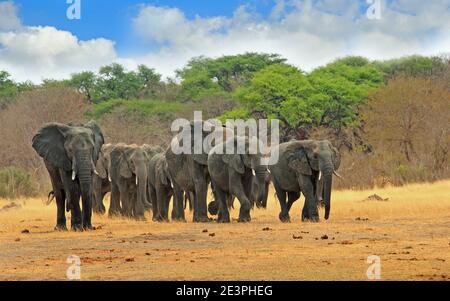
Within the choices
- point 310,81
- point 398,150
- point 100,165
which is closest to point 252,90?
point 310,81

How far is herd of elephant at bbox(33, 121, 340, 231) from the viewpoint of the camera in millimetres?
22234

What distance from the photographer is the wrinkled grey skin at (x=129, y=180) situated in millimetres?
28641

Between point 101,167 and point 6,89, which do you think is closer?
point 101,167

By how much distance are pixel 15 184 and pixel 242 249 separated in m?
27.5

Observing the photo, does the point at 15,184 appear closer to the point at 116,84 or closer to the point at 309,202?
the point at 309,202

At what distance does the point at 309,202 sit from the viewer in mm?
24500

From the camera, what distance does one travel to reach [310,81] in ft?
217

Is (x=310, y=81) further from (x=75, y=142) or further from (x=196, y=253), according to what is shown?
(x=196, y=253)

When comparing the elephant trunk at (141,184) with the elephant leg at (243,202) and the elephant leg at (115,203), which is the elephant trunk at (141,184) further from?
the elephant leg at (243,202)

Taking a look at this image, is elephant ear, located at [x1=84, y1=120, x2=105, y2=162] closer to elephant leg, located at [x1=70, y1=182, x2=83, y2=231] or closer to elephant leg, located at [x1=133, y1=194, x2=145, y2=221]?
elephant leg, located at [x1=70, y1=182, x2=83, y2=231]

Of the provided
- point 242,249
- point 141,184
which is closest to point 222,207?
point 141,184

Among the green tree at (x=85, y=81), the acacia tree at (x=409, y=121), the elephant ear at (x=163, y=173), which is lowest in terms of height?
the elephant ear at (x=163, y=173)

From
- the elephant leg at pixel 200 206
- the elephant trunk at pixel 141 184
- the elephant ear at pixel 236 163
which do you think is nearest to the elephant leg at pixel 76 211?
the elephant ear at pixel 236 163
